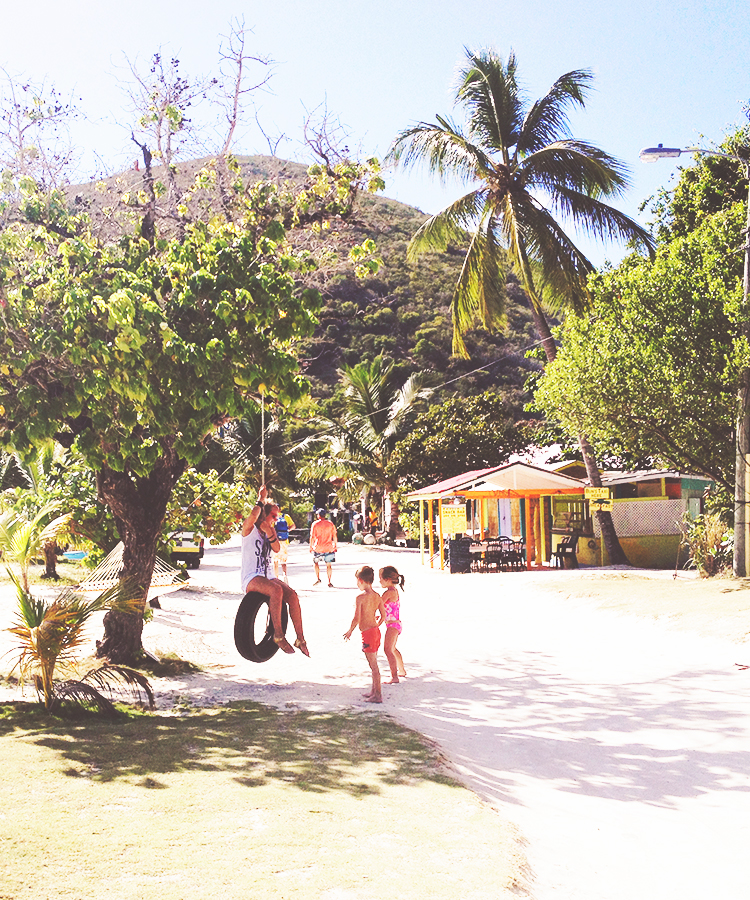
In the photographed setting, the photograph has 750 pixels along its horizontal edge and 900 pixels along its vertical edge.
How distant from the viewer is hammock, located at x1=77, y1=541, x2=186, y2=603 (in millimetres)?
10577

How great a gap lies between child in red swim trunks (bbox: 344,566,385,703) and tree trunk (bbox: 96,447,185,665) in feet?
8.76

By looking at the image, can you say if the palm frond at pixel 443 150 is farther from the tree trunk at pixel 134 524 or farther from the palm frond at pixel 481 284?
the tree trunk at pixel 134 524

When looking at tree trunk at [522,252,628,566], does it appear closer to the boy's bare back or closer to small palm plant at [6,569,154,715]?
the boy's bare back

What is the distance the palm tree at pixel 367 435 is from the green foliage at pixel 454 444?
1.78 m

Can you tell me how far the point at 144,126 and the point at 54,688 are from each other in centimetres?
652

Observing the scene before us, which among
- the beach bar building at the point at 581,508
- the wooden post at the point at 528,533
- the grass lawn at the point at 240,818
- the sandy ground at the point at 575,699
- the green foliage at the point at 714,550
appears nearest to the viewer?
the grass lawn at the point at 240,818

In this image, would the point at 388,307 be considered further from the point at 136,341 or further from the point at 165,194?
the point at 136,341

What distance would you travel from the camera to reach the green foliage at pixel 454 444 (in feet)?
102

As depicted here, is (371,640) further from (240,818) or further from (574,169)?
(574,169)

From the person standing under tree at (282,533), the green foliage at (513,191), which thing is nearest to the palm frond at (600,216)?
the green foliage at (513,191)

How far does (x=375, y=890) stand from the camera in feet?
12.7

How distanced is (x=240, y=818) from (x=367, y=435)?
1195 inches

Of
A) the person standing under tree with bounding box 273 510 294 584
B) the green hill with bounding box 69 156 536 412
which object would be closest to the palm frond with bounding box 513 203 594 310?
the person standing under tree with bounding box 273 510 294 584

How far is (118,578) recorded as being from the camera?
10.4 metres
